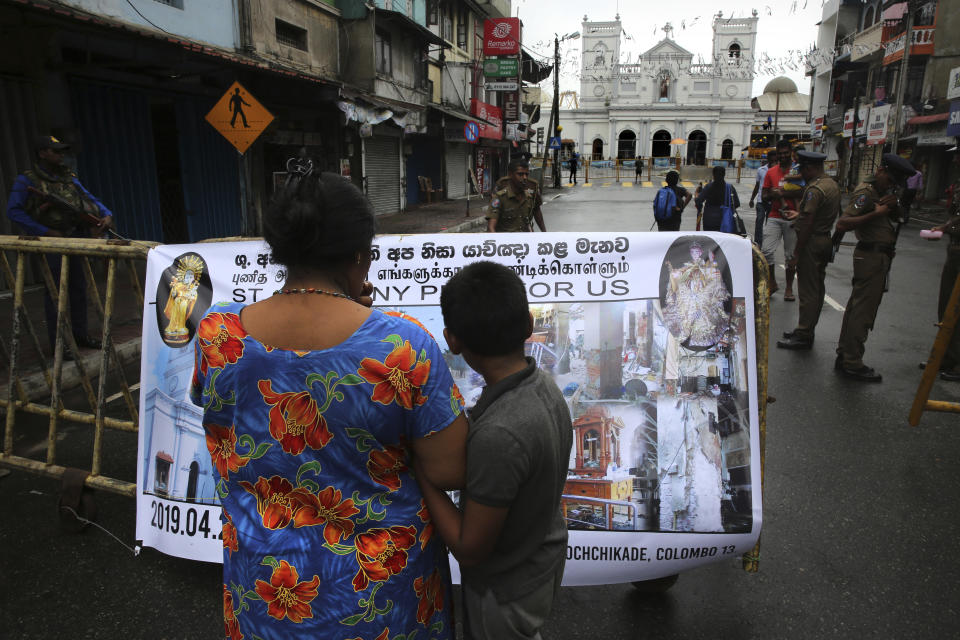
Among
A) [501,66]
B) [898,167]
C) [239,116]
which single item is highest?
[501,66]

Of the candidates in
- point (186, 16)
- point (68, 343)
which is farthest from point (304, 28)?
point (68, 343)

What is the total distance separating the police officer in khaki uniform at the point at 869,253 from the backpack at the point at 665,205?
3680 millimetres

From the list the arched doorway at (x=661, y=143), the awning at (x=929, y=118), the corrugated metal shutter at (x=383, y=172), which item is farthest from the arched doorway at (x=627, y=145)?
the corrugated metal shutter at (x=383, y=172)

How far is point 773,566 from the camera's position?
2869 millimetres

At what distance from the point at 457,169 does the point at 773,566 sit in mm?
28295

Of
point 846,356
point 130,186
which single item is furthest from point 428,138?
point 846,356

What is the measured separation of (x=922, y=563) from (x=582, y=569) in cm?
166

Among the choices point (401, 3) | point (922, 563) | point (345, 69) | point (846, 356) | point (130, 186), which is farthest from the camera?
point (401, 3)

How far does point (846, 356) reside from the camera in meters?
5.55

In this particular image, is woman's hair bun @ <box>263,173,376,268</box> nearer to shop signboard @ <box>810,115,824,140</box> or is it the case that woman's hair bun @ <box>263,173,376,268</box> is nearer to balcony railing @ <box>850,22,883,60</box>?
balcony railing @ <box>850,22,883,60</box>

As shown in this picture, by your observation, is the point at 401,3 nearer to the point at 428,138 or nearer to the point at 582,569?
the point at 428,138

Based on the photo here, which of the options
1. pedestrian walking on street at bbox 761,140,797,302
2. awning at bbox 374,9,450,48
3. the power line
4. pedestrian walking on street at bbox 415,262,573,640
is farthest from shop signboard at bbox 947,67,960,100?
pedestrian walking on street at bbox 415,262,573,640

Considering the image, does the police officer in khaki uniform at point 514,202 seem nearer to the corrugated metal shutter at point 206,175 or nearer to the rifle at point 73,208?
the rifle at point 73,208

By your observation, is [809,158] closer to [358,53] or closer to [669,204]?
[669,204]
